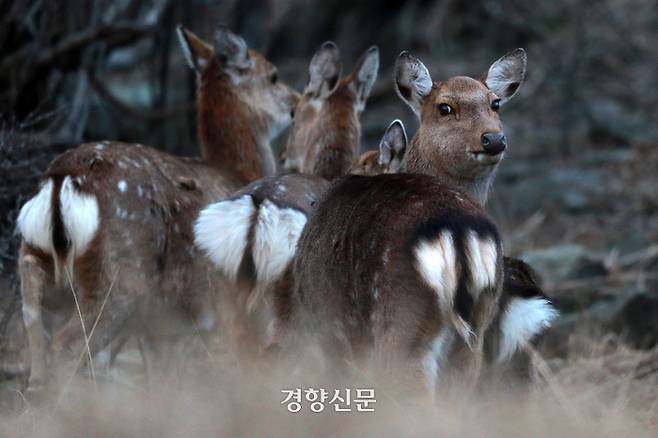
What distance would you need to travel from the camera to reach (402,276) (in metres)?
4.98

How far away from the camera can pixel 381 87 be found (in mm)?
13422

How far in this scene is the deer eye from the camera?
6.32m

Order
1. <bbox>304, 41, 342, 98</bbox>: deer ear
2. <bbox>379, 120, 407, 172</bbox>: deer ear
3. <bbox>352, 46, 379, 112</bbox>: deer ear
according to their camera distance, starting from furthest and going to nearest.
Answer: <bbox>304, 41, 342, 98</bbox>: deer ear < <bbox>352, 46, 379, 112</bbox>: deer ear < <bbox>379, 120, 407, 172</bbox>: deer ear

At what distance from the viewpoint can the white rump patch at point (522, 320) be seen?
5699 mm

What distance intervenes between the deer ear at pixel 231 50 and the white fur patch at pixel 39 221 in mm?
2302

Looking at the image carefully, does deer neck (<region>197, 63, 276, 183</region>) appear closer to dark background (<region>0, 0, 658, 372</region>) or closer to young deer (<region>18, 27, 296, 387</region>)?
young deer (<region>18, 27, 296, 387</region>)

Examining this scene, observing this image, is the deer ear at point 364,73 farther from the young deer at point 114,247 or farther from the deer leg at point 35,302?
the deer leg at point 35,302

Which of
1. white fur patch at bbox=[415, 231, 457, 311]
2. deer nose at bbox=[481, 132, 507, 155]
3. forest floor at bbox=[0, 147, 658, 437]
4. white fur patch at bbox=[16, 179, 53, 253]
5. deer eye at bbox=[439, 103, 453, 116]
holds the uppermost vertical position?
deer eye at bbox=[439, 103, 453, 116]

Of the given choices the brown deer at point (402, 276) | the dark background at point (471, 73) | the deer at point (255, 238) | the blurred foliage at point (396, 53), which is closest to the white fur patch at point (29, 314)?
the dark background at point (471, 73)

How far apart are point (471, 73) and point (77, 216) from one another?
9.33 metres

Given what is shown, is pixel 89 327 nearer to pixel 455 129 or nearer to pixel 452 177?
pixel 452 177

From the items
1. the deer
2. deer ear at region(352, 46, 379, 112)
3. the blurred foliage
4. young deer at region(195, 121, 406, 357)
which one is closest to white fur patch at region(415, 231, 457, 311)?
young deer at region(195, 121, 406, 357)

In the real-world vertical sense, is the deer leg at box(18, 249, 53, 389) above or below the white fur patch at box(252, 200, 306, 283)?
below

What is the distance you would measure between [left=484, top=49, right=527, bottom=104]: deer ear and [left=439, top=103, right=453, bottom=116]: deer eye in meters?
0.57
